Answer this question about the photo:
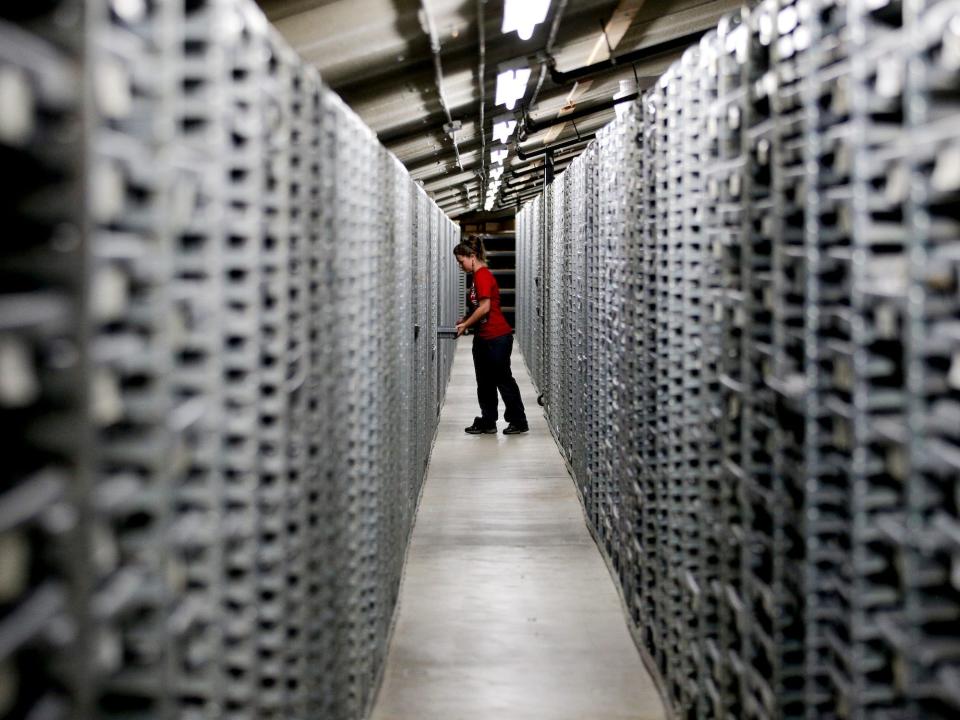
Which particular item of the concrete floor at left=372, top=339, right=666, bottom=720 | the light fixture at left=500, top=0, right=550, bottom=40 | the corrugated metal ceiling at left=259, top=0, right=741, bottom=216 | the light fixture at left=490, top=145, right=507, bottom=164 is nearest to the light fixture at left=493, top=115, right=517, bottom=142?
the corrugated metal ceiling at left=259, top=0, right=741, bottom=216

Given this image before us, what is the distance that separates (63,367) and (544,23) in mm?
6818

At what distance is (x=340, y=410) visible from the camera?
8.38 ft

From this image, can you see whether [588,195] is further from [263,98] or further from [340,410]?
[263,98]

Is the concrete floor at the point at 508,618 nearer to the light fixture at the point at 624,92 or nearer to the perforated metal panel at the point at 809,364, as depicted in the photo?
the perforated metal panel at the point at 809,364

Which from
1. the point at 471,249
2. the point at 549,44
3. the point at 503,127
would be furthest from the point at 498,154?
the point at 549,44

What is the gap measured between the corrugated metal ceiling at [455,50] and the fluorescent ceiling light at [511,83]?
13cm

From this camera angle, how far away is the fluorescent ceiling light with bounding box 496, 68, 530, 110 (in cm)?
774

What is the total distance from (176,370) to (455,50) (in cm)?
622

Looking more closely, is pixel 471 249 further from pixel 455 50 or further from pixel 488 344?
pixel 455 50

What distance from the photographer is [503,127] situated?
11172 millimetres

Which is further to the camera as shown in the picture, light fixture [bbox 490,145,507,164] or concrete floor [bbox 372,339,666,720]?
light fixture [bbox 490,145,507,164]

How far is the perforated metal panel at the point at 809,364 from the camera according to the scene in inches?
54.4

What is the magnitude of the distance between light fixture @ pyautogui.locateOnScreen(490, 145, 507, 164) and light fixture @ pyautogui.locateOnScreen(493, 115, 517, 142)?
1.09 meters

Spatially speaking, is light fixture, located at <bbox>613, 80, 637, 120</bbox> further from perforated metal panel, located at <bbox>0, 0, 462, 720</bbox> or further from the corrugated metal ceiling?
perforated metal panel, located at <bbox>0, 0, 462, 720</bbox>
